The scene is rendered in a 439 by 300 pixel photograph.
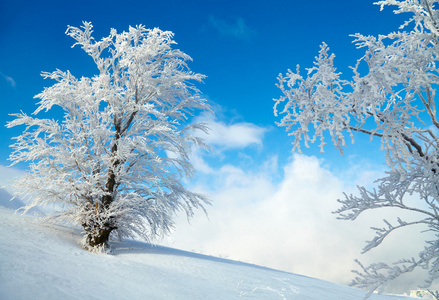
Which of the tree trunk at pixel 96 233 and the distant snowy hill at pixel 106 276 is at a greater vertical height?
the tree trunk at pixel 96 233

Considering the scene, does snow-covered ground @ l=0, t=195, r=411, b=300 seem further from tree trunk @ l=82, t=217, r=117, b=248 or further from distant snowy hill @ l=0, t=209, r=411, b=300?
tree trunk @ l=82, t=217, r=117, b=248

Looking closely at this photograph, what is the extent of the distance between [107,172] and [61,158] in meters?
1.52

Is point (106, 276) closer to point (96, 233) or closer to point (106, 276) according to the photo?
point (106, 276)

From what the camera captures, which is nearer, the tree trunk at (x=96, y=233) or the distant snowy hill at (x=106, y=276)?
the distant snowy hill at (x=106, y=276)

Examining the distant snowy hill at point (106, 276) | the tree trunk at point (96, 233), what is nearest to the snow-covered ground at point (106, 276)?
the distant snowy hill at point (106, 276)

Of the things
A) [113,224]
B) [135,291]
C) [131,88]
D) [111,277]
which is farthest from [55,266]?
[131,88]

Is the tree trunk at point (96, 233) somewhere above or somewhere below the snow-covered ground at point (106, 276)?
above

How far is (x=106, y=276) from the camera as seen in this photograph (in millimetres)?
5559

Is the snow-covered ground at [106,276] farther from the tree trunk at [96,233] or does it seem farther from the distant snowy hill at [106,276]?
the tree trunk at [96,233]

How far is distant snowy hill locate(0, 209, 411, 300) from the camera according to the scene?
4.36 m

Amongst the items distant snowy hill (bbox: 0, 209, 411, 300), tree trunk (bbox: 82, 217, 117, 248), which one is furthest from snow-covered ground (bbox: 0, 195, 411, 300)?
tree trunk (bbox: 82, 217, 117, 248)

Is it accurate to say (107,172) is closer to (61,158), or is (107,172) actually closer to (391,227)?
(61,158)

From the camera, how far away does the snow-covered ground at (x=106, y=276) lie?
4.36 m

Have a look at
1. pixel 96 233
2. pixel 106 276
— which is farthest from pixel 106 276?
pixel 96 233
